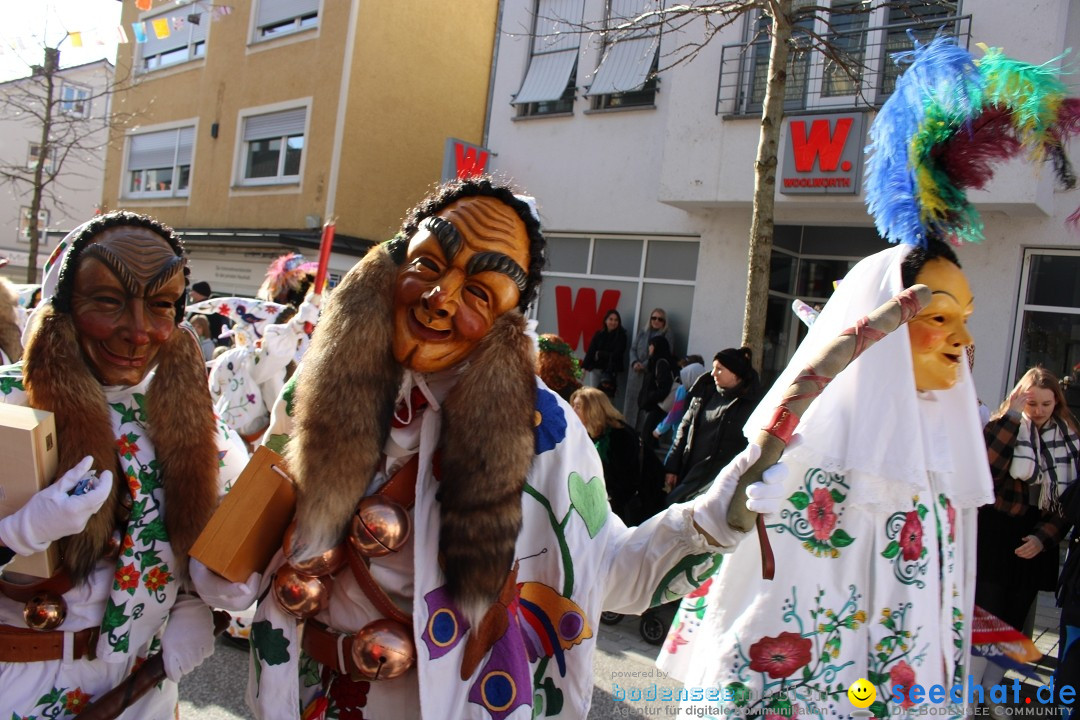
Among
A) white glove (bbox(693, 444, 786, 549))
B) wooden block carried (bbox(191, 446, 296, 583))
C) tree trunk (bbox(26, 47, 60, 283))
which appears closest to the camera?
white glove (bbox(693, 444, 786, 549))

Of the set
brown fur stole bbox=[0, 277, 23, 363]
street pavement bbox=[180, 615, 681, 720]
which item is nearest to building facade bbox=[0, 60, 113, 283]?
brown fur stole bbox=[0, 277, 23, 363]

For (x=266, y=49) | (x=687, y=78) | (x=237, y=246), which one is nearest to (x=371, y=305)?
(x=687, y=78)

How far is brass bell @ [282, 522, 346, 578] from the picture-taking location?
1780 millimetres

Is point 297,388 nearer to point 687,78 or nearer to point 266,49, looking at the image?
point 687,78

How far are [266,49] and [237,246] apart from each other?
3.59 m

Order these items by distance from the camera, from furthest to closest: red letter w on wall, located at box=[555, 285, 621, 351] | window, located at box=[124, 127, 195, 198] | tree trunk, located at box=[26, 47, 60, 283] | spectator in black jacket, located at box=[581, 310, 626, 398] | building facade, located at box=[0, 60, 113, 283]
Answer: building facade, located at box=[0, 60, 113, 283]
window, located at box=[124, 127, 195, 198]
tree trunk, located at box=[26, 47, 60, 283]
red letter w on wall, located at box=[555, 285, 621, 351]
spectator in black jacket, located at box=[581, 310, 626, 398]

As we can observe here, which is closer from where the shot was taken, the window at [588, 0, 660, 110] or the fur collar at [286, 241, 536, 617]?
the fur collar at [286, 241, 536, 617]

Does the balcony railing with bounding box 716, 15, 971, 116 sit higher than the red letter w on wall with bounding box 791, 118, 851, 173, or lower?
higher

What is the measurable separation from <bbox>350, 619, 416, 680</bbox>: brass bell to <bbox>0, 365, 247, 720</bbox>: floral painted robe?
24.4 inches

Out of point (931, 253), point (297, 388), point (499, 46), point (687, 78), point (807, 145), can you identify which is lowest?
point (297, 388)

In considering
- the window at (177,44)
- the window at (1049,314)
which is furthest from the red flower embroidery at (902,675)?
the window at (177,44)

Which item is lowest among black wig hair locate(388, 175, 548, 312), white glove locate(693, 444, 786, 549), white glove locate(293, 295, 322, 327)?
white glove locate(693, 444, 786, 549)

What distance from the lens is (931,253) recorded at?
115 inches

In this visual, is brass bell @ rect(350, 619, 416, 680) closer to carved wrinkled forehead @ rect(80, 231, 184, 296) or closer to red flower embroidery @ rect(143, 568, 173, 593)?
red flower embroidery @ rect(143, 568, 173, 593)
